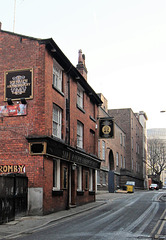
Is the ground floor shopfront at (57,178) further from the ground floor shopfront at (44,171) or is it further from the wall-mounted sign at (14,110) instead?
the wall-mounted sign at (14,110)

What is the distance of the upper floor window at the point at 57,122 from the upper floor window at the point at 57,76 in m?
1.32

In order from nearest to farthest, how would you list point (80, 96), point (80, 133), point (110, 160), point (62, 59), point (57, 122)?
1. point (57, 122)
2. point (62, 59)
3. point (80, 133)
4. point (80, 96)
5. point (110, 160)

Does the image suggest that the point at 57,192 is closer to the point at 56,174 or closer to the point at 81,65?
the point at 56,174

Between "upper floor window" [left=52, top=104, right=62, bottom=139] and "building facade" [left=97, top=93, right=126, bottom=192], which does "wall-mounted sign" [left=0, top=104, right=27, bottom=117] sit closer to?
"upper floor window" [left=52, top=104, right=62, bottom=139]

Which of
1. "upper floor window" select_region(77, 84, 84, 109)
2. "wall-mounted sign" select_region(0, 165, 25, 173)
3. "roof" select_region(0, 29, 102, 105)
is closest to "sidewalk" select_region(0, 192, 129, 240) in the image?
"wall-mounted sign" select_region(0, 165, 25, 173)

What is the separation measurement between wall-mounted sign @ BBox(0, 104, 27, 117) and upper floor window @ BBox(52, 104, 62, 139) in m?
2.21

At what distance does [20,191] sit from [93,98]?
14.0 m

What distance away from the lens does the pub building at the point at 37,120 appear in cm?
1680

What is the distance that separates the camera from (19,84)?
1803cm

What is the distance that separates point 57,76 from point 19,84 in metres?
3.13

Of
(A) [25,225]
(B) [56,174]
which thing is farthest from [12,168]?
(A) [25,225]

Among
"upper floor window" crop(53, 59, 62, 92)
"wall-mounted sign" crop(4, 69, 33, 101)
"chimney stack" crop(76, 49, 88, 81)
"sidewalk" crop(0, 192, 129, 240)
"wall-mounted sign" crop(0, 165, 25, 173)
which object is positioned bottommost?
"sidewalk" crop(0, 192, 129, 240)

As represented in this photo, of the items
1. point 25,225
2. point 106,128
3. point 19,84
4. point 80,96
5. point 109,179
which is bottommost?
point 25,225

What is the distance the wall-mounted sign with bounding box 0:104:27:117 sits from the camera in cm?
1767
